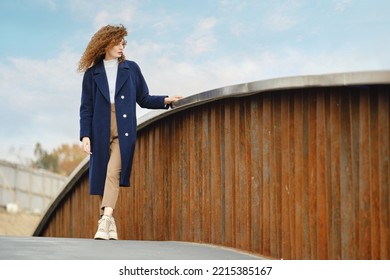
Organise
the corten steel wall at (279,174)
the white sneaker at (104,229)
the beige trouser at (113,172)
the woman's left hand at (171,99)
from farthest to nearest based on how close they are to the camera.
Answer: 1. the woman's left hand at (171,99)
2. the beige trouser at (113,172)
3. the white sneaker at (104,229)
4. the corten steel wall at (279,174)

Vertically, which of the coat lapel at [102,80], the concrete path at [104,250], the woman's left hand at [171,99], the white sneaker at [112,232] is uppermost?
the coat lapel at [102,80]

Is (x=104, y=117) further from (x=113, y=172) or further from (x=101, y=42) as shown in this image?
(x=101, y=42)

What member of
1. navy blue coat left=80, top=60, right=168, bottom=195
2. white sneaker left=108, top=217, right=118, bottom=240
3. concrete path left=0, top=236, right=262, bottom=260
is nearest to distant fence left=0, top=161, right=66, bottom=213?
navy blue coat left=80, top=60, right=168, bottom=195

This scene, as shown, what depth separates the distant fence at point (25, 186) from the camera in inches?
1132

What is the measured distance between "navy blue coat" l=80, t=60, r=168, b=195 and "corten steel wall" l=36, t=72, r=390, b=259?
1.64 ft

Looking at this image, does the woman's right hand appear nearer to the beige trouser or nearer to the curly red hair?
the beige trouser

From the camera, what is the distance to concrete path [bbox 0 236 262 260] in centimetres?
520

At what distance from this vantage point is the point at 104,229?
260 inches

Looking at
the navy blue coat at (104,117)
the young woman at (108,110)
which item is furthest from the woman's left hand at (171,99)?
the navy blue coat at (104,117)

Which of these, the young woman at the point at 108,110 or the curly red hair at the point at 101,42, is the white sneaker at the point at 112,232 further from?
the curly red hair at the point at 101,42

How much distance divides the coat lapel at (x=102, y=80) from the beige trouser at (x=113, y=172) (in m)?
0.13

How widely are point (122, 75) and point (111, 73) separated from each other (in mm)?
108

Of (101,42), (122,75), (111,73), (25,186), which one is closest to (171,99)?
(122,75)
